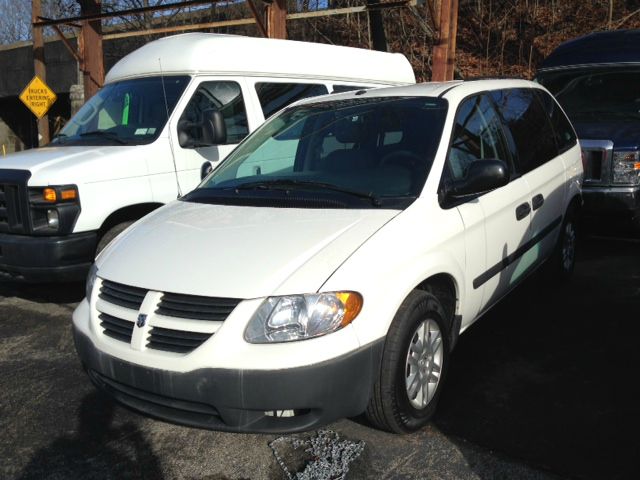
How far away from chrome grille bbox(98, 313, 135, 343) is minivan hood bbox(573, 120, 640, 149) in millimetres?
5467

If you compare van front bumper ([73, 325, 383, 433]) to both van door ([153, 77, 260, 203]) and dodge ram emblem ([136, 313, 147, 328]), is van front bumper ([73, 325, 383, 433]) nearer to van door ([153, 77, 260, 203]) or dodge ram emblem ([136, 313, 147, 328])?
dodge ram emblem ([136, 313, 147, 328])

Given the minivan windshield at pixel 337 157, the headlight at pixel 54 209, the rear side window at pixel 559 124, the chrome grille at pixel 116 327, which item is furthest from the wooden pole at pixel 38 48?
the chrome grille at pixel 116 327

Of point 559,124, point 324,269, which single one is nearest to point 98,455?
point 324,269

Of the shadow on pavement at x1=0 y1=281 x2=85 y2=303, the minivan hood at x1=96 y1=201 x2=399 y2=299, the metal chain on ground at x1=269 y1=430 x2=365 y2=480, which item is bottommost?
the shadow on pavement at x1=0 y1=281 x2=85 y2=303

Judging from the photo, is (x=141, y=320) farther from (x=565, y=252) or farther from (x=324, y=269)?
(x=565, y=252)

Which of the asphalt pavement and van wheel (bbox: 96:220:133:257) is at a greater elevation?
van wheel (bbox: 96:220:133:257)

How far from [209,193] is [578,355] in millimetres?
2615

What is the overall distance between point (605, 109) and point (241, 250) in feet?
19.7

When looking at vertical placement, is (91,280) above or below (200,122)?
below

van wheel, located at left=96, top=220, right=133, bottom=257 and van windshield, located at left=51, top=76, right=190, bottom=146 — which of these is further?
van windshield, located at left=51, top=76, right=190, bottom=146

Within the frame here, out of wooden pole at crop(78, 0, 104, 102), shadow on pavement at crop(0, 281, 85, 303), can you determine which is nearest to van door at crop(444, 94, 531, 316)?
shadow on pavement at crop(0, 281, 85, 303)

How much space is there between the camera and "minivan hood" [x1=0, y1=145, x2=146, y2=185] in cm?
495

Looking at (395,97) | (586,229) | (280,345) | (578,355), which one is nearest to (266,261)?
(280,345)

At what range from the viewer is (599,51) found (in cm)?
785
